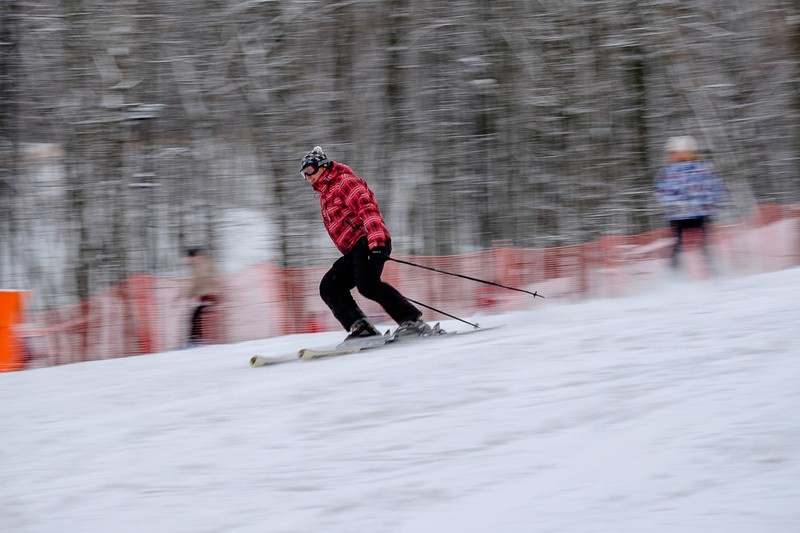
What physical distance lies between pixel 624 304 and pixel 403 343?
2217 mm

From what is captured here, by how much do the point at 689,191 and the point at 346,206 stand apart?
3.71 m

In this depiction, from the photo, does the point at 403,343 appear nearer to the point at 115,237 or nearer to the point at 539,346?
the point at 539,346

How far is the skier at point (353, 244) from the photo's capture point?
596 centimetres

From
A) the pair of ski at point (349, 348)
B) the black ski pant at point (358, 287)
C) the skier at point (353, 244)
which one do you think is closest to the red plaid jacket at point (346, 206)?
the skier at point (353, 244)

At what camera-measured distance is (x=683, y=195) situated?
7.98 m

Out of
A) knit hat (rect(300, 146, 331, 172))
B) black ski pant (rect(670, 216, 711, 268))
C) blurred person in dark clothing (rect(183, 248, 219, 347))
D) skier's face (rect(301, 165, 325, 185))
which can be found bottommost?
blurred person in dark clothing (rect(183, 248, 219, 347))

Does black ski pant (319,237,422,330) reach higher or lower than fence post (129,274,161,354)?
higher

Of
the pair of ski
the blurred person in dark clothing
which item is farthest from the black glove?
the blurred person in dark clothing

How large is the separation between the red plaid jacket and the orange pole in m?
3.54

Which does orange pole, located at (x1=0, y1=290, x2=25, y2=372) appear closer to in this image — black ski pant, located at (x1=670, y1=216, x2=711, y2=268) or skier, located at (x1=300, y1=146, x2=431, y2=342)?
skier, located at (x1=300, y1=146, x2=431, y2=342)

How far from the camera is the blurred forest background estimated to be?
9656 millimetres

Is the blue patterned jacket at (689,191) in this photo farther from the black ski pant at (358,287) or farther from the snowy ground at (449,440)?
the black ski pant at (358,287)

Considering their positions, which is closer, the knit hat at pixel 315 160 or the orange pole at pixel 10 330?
the knit hat at pixel 315 160

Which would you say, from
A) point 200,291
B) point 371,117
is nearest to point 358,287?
point 200,291
